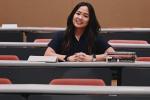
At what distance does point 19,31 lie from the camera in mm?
4496

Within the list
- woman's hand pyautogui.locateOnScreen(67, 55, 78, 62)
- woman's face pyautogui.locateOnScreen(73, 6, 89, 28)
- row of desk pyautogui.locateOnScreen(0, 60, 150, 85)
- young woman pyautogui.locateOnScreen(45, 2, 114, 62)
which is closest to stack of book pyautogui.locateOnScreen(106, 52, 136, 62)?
row of desk pyautogui.locateOnScreen(0, 60, 150, 85)

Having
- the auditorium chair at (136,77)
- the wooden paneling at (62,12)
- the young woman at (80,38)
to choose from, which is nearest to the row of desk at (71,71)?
the auditorium chair at (136,77)

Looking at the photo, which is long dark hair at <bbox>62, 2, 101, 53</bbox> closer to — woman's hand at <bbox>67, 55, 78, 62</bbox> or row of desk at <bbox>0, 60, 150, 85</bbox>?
woman's hand at <bbox>67, 55, 78, 62</bbox>

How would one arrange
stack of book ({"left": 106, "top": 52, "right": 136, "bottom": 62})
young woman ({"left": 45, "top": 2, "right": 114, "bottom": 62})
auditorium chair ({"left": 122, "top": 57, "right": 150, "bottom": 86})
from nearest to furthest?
auditorium chair ({"left": 122, "top": 57, "right": 150, "bottom": 86}), stack of book ({"left": 106, "top": 52, "right": 136, "bottom": 62}), young woman ({"left": 45, "top": 2, "right": 114, "bottom": 62})

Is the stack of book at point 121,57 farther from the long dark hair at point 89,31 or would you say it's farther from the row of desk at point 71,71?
the long dark hair at point 89,31

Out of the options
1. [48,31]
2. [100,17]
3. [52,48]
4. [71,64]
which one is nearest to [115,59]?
[71,64]

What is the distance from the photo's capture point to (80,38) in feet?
11.5

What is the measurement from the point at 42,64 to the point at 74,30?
3.24 ft

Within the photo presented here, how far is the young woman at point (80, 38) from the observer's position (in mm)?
3455

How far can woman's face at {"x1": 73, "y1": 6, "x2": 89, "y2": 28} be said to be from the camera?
11.5ft

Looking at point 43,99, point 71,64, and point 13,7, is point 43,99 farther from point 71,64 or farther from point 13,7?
point 13,7

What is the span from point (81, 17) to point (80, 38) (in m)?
0.20

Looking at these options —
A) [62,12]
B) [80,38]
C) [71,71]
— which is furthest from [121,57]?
[62,12]

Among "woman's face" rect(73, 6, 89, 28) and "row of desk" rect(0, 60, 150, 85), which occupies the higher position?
"woman's face" rect(73, 6, 89, 28)
